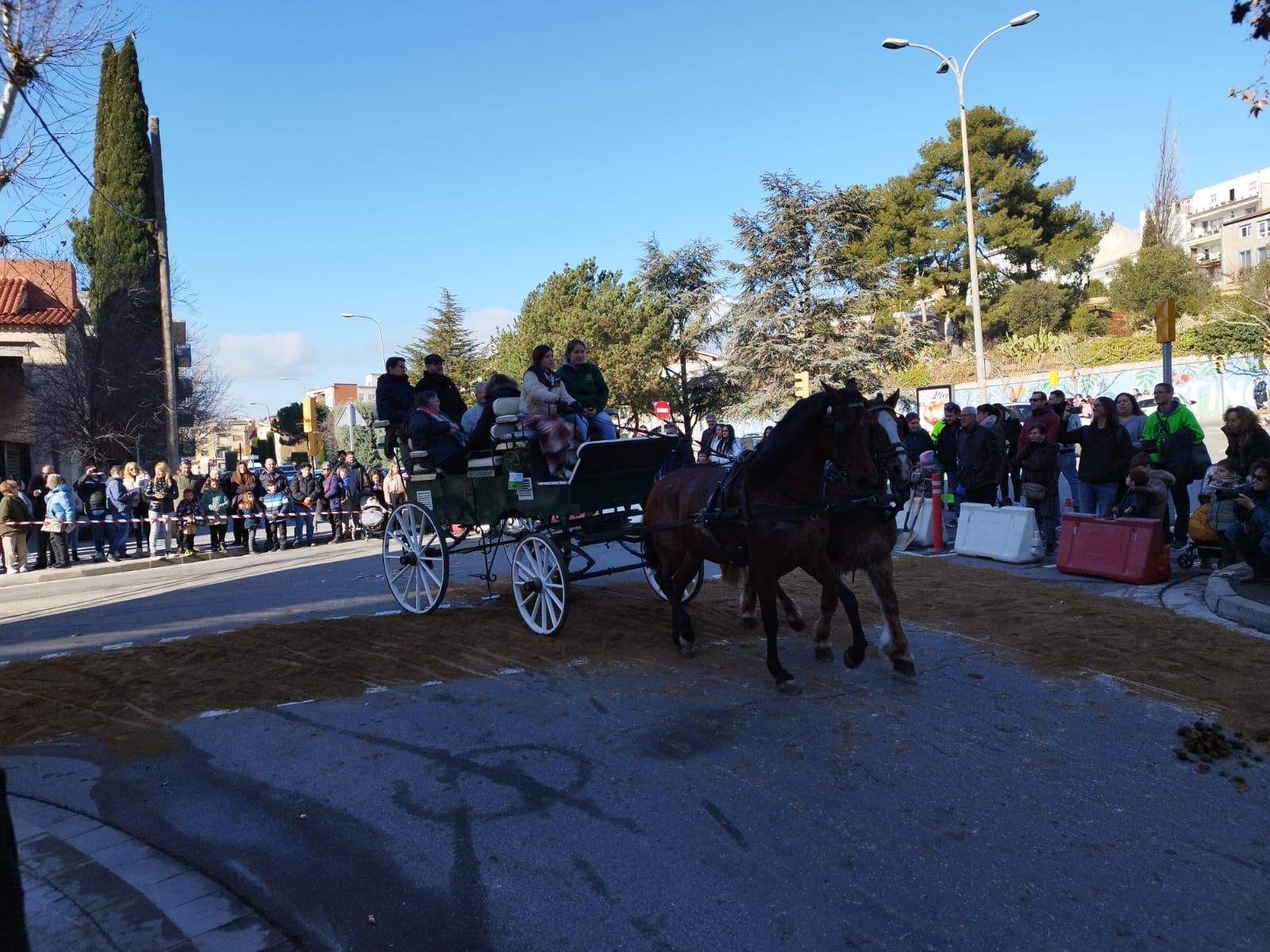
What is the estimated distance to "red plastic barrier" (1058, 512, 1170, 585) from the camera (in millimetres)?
9289

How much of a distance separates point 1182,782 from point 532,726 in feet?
11.1

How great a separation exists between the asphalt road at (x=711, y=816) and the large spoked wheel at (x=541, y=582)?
4.45ft

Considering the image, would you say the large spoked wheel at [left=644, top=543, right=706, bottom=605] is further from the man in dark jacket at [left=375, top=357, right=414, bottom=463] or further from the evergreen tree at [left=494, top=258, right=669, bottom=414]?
the evergreen tree at [left=494, top=258, right=669, bottom=414]

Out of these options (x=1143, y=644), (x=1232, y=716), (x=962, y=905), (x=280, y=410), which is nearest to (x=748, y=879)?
(x=962, y=905)

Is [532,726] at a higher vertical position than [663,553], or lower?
lower

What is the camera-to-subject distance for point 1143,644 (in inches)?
267

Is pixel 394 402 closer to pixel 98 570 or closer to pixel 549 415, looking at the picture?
pixel 549 415

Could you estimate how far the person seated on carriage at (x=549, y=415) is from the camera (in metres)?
8.12

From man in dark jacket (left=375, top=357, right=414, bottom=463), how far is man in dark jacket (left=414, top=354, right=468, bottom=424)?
0.54ft

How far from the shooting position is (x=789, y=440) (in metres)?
6.51

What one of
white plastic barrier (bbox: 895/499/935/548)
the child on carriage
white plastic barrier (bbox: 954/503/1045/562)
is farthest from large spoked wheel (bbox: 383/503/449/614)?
the child on carriage

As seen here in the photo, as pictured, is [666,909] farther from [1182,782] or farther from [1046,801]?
[1182,782]

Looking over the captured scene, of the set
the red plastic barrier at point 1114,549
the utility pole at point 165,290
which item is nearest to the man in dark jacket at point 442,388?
the red plastic barrier at point 1114,549

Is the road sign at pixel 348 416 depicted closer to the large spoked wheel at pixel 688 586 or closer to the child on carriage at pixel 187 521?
the child on carriage at pixel 187 521
